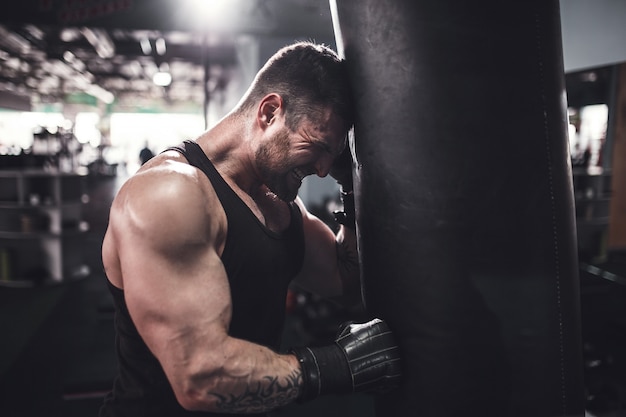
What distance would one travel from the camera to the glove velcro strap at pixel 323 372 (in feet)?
3.63

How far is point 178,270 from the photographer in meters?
1.02

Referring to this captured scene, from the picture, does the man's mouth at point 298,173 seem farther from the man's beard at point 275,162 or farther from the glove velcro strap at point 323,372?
the glove velcro strap at point 323,372

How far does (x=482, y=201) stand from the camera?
103 centimetres

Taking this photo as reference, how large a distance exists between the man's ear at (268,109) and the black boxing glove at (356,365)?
60cm

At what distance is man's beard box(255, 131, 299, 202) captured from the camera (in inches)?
50.8

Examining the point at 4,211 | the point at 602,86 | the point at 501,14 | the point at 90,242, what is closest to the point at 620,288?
the point at 602,86

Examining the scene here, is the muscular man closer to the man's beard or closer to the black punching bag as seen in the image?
the man's beard

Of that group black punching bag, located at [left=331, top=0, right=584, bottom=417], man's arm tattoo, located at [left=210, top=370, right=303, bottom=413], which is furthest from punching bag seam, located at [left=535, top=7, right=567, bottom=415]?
man's arm tattoo, located at [left=210, top=370, right=303, bottom=413]

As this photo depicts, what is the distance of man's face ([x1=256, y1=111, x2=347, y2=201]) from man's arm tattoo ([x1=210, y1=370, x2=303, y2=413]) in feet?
1.71

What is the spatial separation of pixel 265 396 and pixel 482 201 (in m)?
0.65

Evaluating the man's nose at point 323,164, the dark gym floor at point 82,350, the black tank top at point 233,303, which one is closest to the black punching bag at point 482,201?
the man's nose at point 323,164

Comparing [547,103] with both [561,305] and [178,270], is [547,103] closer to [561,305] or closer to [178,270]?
[561,305]

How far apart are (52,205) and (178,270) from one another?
5.07 meters

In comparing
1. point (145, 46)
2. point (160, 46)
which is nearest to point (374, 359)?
point (160, 46)
